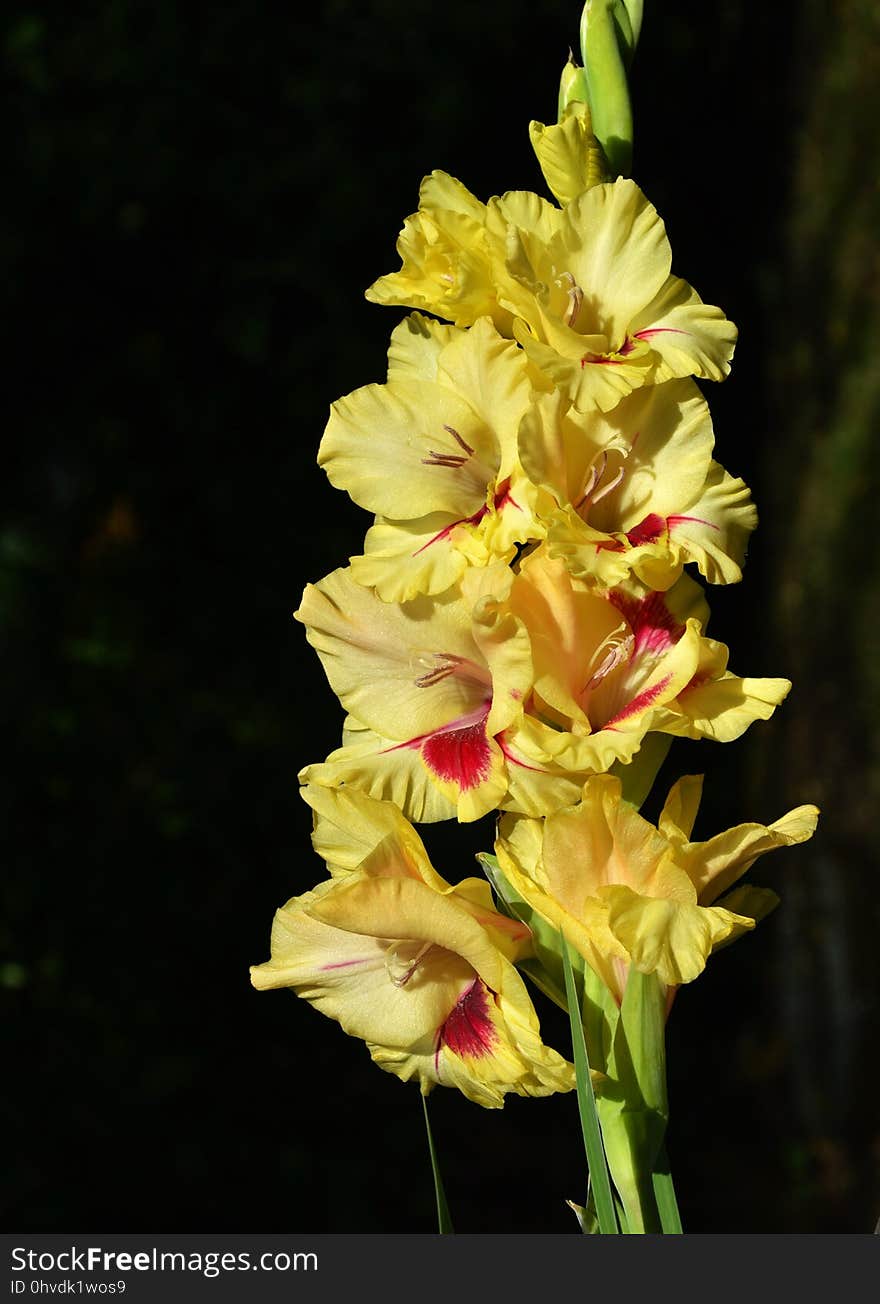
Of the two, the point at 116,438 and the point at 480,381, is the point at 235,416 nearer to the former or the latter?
the point at 116,438

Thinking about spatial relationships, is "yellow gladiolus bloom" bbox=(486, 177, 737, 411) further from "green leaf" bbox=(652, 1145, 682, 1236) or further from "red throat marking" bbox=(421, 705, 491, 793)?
"green leaf" bbox=(652, 1145, 682, 1236)

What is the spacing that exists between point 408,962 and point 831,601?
2.07 m

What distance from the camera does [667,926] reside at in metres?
0.62

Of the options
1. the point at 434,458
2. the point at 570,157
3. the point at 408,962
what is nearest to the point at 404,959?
the point at 408,962

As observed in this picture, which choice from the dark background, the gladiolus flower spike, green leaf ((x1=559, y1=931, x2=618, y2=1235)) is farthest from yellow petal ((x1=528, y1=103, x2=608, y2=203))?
the dark background

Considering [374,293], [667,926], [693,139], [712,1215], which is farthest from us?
[693,139]

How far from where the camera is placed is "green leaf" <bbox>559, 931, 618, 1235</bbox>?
2.04 feet

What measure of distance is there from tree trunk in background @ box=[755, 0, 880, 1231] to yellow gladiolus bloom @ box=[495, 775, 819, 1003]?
1866mm

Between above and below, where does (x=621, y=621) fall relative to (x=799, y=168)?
below

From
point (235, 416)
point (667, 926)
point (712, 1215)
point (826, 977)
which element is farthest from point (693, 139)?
point (667, 926)

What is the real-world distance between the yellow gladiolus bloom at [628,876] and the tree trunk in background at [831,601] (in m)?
1.87

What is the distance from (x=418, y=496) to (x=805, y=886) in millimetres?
2112

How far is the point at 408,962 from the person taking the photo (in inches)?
28.0

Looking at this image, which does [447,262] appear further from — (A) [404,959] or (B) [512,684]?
(A) [404,959]
